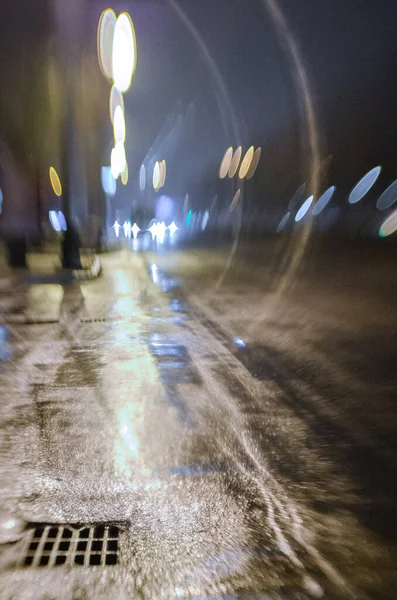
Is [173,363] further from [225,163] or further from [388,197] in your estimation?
[225,163]

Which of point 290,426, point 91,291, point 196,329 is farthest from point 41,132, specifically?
point 290,426

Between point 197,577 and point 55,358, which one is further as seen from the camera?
point 55,358

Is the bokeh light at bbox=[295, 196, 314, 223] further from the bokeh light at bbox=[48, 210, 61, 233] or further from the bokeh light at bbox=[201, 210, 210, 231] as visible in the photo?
the bokeh light at bbox=[201, 210, 210, 231]

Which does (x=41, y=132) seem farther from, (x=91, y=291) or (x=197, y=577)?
(x=197, y=577)

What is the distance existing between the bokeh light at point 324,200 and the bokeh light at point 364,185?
384 centimetres

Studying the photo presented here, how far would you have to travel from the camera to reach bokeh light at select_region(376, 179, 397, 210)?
3388cm

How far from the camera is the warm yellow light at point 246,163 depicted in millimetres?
67062

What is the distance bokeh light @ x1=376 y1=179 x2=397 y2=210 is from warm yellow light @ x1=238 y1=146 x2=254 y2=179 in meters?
34.7

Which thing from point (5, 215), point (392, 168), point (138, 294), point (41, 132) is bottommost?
point (138, 294)

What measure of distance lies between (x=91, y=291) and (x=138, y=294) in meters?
1.61

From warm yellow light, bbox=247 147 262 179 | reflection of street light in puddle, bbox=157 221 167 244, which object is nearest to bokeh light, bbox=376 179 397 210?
reflection of street light in puddle, bbox=157 221 167 244

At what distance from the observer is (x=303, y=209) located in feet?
170

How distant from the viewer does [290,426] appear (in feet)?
16.1

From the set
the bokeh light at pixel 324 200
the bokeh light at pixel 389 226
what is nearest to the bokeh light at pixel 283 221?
the bokeh light at pixel 324 200
